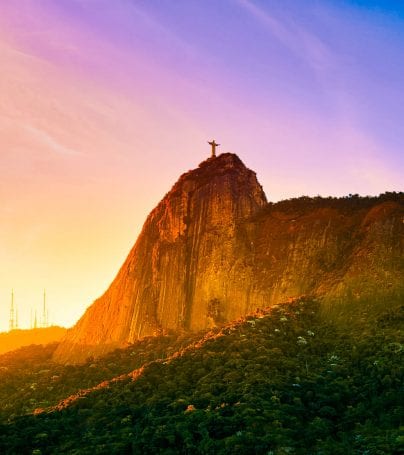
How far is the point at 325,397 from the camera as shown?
38406 mm

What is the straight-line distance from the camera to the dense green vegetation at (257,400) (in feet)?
112

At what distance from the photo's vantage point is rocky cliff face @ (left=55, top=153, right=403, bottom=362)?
5950cm

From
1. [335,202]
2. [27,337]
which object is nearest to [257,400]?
[335,202]

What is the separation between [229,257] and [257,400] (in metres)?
29.3

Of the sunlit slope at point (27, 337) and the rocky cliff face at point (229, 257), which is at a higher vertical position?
the rocky cliff face at point (229, 257)

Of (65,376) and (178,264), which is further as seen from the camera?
(178,264)

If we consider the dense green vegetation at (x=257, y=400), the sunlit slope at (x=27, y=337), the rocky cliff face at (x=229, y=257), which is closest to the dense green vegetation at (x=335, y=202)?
the rocky cliff face at (x=229, y=257)

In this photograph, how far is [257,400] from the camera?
127ft

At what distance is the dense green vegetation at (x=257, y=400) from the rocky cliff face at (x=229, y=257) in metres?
8.49

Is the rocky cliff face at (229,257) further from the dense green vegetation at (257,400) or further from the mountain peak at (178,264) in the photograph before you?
the dense green vegetation at (257,400)

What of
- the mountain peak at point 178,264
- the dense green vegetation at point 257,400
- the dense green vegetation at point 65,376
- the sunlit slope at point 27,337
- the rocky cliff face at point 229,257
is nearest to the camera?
the dense green vegetation at point 257,400

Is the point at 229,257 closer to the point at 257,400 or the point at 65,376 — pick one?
the point at 65,376

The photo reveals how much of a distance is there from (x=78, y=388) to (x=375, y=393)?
26.1m

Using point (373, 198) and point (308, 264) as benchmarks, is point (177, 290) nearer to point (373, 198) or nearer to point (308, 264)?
point (308, 264)
